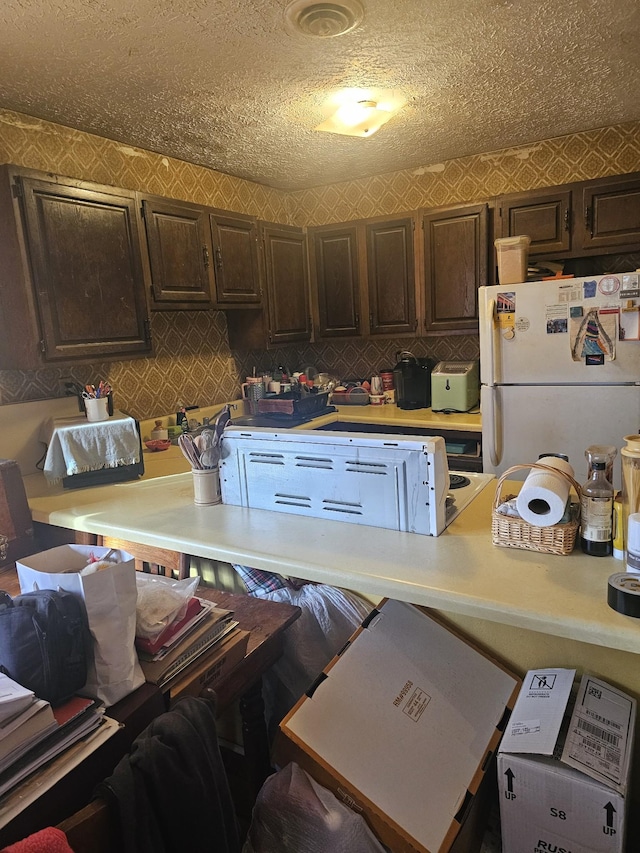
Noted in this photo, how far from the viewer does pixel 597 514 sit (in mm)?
1207

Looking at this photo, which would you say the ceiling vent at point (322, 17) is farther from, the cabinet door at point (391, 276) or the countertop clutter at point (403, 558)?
the cabinet door at point (391, 276)

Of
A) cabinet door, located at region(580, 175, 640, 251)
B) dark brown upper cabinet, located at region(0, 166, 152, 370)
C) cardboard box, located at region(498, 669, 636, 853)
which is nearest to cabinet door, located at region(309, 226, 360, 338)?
cabinet door, located at region(580, 175, 640, 251)

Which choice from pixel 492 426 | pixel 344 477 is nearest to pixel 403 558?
pixel 344 477

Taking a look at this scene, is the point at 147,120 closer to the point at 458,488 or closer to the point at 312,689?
the point at 458,488

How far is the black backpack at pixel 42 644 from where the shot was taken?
102cm

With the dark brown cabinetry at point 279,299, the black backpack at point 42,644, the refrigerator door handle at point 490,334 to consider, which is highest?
the dark brown cabinetry at point 279,299

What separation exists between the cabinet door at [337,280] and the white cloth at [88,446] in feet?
5.95

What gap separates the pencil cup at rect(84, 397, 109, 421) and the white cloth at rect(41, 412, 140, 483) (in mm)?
30

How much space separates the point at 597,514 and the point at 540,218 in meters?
2.28

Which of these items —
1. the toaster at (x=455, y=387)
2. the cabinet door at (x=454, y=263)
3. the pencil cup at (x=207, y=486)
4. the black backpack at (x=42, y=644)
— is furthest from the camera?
the toaster at (x=455, y=387)

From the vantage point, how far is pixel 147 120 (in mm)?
2426

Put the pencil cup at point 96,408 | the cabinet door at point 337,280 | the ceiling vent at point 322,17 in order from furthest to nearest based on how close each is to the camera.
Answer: the cabinet door at point 337,280, the pencil cup at point 96,408, the ceiling vent at point 322,17

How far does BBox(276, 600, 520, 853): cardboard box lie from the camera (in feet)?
4.04

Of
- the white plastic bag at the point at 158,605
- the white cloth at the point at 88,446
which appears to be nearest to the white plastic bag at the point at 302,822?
the white plastic bag at the point at 158,605
